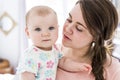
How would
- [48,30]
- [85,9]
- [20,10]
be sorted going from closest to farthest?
[48,30] < [85,9] < [20,10]

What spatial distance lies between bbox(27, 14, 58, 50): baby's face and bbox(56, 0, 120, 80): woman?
0.15m

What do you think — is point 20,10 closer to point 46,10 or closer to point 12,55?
point 12,55

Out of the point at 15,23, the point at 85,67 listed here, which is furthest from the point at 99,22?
the point at 15,23

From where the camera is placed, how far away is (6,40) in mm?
2975

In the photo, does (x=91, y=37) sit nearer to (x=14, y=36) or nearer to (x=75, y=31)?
(x=75, y=31)

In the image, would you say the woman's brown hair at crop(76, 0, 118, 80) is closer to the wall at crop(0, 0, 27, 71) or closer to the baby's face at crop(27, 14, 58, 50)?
the baby's face at crop(27, 14, 58, 50)

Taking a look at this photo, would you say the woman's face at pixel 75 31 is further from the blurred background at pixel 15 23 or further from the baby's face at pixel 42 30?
the blurred background at pixel 15 23

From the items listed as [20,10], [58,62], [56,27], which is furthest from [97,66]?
[20,10]

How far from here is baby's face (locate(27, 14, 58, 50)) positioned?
1.12 m

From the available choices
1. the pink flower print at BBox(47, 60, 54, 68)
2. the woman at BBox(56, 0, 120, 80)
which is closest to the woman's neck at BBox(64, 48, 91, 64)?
the woman at BBox(56, 0, 120, 80)

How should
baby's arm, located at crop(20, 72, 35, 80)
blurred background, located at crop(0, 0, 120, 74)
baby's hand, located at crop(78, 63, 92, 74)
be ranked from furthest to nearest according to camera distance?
1. blurred background, located at crop(0, 0, 120, 74)
2. baby's hand, located at crop(78, 63, 92, 74)
3. baby's arm, located at crop(20, 72, 35, 80)

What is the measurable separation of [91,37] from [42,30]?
0.32 meters

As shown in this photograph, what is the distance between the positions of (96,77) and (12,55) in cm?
185

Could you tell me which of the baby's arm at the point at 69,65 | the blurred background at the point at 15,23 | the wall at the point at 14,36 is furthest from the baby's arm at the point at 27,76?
the wall at the point at 14,36
